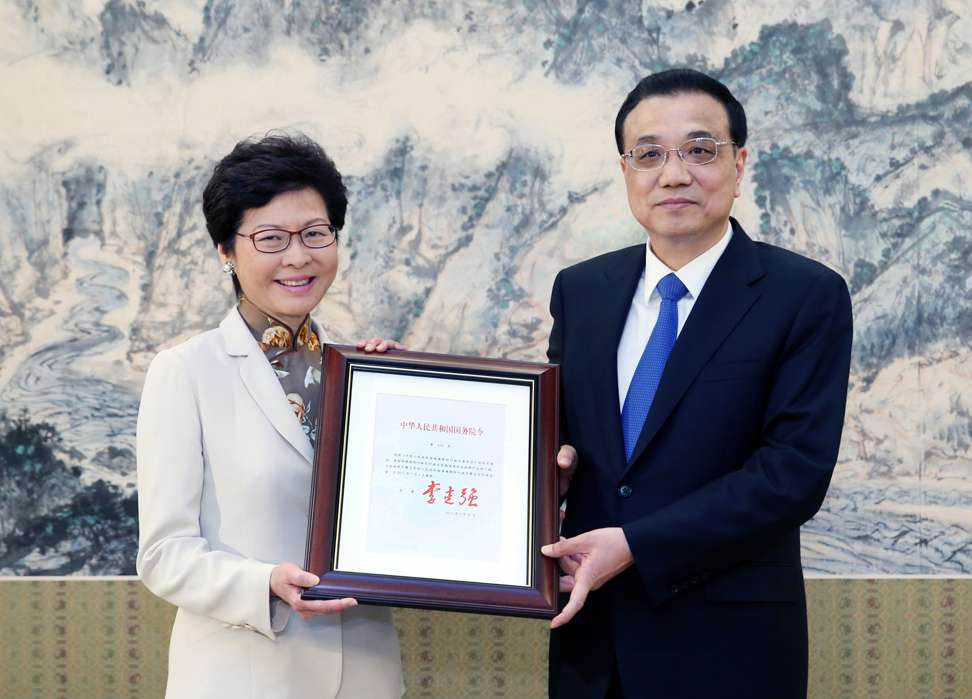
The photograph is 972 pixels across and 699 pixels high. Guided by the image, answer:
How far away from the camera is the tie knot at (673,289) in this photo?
5.85 feet

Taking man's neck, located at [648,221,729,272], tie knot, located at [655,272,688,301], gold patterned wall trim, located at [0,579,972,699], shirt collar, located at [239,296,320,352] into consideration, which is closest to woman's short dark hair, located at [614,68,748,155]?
man's neck, located at [648,221,729,272]

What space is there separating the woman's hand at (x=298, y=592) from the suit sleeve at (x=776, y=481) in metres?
0.48

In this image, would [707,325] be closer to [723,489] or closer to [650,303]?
[650,303]

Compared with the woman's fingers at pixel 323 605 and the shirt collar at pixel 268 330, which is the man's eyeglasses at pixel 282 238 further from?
the woman's fingers at pixel 323 605

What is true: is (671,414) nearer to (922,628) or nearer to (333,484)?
(333,484)

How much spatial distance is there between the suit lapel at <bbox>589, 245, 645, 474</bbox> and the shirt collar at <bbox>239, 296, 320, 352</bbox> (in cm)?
54

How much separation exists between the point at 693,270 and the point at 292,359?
0.75 m

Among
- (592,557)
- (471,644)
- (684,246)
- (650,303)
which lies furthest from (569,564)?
(471,644)

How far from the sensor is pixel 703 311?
172 centimetres

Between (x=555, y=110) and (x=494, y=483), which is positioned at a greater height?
(x=555, y=110)

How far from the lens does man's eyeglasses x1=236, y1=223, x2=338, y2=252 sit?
68.4 inches

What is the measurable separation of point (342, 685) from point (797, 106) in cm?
189

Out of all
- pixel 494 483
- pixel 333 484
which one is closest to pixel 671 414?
pixel 494 483

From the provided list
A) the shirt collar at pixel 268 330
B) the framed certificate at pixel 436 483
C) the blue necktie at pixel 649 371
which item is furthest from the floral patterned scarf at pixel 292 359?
the blue necktie at pixel 649 371
